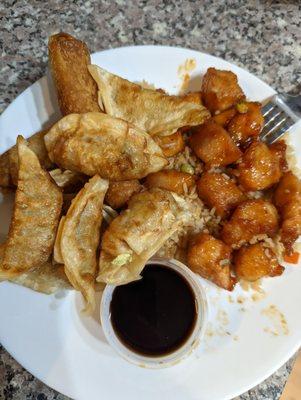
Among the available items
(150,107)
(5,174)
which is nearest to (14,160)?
(5,174)

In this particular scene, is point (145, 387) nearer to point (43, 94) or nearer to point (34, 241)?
point (34, 241)

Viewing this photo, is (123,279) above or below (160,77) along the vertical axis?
below

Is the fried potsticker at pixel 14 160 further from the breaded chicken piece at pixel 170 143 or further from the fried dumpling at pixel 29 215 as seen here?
the breaded chicken piece at pixel 170 143

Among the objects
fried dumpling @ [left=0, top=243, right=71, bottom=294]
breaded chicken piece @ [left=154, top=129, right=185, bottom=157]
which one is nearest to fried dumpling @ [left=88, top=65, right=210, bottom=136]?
breaded chicken piece @ [left=154, top=129, right=185, bottom=157]

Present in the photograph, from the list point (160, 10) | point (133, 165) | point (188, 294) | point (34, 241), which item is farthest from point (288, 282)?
point (160, 10)

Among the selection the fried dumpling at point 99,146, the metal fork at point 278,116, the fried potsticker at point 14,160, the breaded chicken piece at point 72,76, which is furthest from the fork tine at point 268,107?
the fried potsticker at point 14,160

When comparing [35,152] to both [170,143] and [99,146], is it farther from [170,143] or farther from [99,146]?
[170,143]
